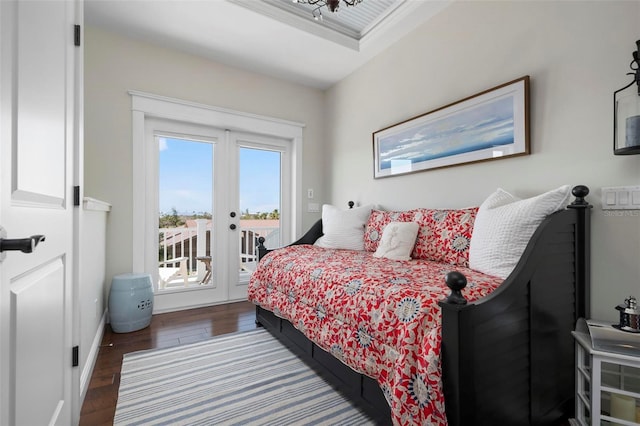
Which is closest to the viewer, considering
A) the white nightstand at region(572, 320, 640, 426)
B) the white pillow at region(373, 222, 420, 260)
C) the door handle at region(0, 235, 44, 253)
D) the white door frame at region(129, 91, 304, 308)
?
the door handle at region(0, 235, 44, 253)

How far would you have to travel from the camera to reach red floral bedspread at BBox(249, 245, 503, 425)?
3.44 ft

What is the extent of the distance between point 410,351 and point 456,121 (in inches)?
74.0

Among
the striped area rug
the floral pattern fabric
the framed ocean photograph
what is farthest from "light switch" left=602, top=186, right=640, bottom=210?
the striped area rug

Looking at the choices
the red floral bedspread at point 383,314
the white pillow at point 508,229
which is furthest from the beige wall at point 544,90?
the red floral bedspread at point 383,314

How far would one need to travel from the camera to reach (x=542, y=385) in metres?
1.29

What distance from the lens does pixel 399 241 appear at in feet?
7.28

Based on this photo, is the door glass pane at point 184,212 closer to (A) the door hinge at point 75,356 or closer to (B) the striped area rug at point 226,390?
(B) the striped area rug at point 226,390

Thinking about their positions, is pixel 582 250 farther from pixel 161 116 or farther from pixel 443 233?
pixel 161 116

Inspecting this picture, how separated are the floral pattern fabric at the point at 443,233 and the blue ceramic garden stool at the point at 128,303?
7.31 ft

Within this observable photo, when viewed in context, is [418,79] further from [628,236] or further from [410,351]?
[410,351]

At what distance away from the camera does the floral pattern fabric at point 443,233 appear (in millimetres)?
1954

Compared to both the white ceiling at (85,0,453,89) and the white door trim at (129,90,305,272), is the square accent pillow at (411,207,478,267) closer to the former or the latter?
the white ceiling at (85,0,453,89)

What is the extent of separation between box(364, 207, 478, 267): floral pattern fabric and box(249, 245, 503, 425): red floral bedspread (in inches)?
5.3

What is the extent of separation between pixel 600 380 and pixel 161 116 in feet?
11.7
